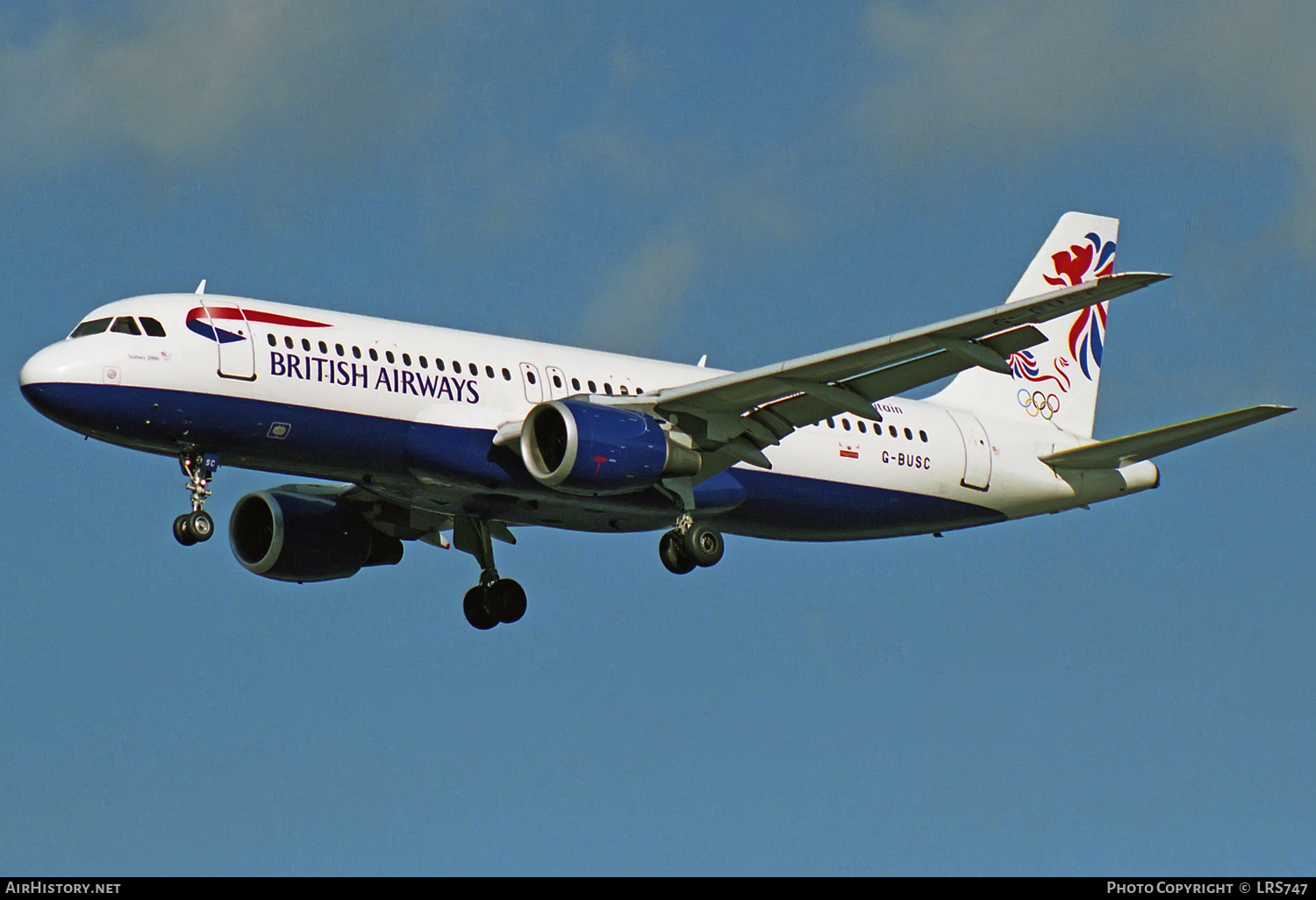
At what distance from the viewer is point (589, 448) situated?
38312 millimetres

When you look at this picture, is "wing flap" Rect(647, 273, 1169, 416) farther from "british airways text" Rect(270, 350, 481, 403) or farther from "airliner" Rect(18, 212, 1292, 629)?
"british airways text" Rect(270, 350, 481, 403)

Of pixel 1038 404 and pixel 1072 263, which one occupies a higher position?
pixel 1072 263

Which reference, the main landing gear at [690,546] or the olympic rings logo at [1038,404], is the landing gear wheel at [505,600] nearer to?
the main landing gear at [690,546]

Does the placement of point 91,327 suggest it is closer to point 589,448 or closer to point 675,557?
point 589,448

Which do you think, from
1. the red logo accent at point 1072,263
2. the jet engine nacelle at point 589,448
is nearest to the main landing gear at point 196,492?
the jet engine nacelle at point 589,448

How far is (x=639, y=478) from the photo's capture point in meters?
39.1

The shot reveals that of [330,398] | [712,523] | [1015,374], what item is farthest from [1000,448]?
[330,398]

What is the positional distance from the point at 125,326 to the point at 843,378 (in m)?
13.0

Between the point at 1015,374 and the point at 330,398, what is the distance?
1759cm

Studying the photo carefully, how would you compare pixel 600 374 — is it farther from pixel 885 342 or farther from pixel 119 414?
pixel 119 414

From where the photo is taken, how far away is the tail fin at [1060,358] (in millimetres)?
47750

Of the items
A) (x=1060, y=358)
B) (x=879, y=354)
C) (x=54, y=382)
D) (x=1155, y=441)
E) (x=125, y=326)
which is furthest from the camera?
(x=1060, y=358)

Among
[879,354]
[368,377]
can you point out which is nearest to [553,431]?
[368,377]

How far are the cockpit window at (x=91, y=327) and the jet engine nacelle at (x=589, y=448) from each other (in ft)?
25.5
